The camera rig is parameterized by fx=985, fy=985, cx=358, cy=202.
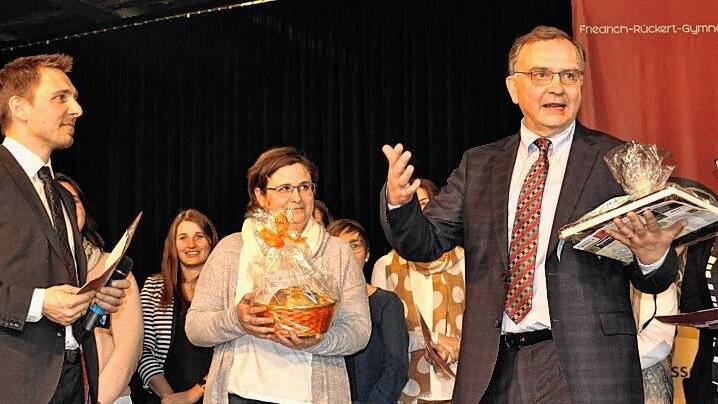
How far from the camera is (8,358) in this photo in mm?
2848

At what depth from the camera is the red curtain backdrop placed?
4930mm

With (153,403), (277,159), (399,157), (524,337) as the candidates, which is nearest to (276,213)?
(277,159)

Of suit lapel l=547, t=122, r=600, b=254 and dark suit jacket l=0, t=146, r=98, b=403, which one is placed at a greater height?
suit lapel l=547, t=122, r=600, b=254

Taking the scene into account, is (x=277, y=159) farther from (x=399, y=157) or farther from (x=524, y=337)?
(x=524, y=337)

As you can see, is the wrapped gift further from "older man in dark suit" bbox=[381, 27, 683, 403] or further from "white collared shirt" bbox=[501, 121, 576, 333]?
"white collared shirt" bbox=[501, 121, 576, 333]

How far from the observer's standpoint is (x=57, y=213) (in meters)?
3.09

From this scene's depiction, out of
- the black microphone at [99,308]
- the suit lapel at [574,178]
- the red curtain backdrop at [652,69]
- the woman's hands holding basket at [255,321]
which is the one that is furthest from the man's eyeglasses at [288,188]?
the red curtain backdrop at [652,69]

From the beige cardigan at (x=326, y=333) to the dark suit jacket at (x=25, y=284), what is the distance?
55 centimetres

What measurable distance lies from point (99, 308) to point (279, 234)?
65 centimetres

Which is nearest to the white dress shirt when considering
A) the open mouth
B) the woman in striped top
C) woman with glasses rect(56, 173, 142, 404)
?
the open mouth

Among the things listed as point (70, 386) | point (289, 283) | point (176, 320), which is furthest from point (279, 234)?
point (176, 320)

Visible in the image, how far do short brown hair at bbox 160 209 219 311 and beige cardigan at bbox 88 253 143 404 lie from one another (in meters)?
0.78

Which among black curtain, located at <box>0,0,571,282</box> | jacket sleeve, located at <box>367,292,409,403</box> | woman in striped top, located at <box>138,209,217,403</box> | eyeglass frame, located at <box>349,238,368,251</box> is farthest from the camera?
black curtain, located at <box>0,0,571,282</box>

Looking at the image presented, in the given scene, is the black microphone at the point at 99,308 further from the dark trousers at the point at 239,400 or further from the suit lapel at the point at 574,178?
the suit lapel at the point at 574,178
